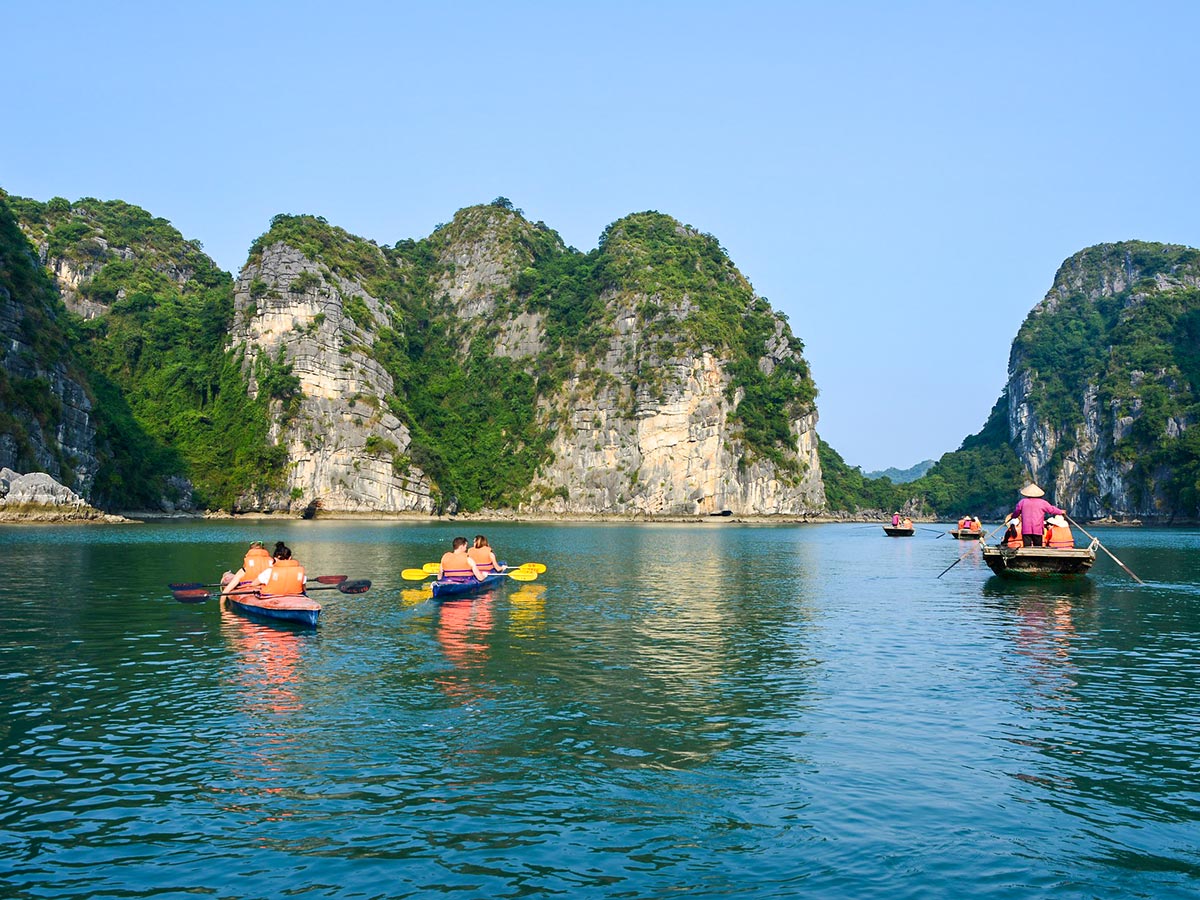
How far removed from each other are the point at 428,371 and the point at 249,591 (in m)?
136

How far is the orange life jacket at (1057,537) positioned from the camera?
33.8 m

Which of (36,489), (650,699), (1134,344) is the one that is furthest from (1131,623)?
(1134,344)

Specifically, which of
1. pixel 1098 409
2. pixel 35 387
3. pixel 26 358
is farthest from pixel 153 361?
pixel 1098 409

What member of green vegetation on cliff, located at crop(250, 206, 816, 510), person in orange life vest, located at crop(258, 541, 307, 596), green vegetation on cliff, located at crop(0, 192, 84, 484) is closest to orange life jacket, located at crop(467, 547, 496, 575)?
person in orange life vest, located at crop(258, 541, 307, 596)

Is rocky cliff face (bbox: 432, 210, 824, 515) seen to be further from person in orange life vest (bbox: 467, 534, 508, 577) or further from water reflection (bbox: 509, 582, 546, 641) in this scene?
person in orange life vest (bbox: 467, 534, 508, 577)

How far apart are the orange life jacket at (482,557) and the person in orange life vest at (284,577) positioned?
7.58m

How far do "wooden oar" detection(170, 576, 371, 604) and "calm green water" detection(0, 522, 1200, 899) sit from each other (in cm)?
43

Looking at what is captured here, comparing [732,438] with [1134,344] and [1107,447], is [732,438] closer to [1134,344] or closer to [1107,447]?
[1107,447]

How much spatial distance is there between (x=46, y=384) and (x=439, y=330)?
310 ft

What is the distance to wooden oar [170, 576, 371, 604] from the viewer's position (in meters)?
23.7

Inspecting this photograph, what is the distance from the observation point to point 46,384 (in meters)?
76.6

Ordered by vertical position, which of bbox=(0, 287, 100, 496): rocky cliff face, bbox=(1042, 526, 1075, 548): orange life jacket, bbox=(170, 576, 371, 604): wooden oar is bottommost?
bbox=(170, 576, 371, 604): wooden oar

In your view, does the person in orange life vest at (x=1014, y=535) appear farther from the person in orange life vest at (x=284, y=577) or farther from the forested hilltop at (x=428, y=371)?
the forested hilltop at (x=428, y=371)

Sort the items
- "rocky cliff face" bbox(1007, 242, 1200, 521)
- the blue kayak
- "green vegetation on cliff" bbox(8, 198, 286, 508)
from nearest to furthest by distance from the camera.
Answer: the blue kayak < "green vegetation on cliff" bbox(8, 198, 286, 508) < "rocky cliff face" bbox(1007, 242, 1200, 521)
